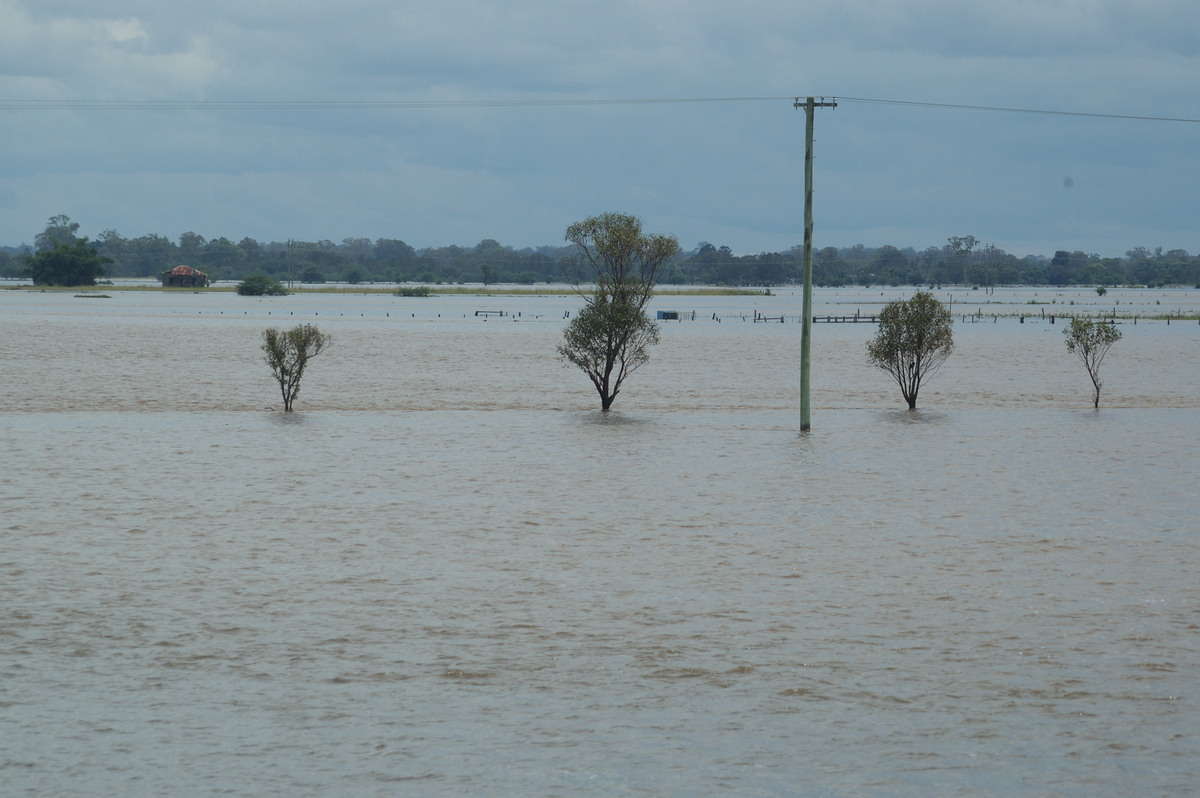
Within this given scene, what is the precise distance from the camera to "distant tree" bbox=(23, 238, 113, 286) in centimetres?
18400

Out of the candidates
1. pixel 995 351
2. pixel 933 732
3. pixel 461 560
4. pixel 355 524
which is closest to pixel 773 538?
pixel 461 560

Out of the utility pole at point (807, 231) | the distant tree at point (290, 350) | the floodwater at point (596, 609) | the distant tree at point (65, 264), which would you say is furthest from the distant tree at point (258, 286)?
the utility pole at point (807, 231)

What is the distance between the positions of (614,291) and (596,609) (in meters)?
22.1

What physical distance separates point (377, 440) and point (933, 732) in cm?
1942

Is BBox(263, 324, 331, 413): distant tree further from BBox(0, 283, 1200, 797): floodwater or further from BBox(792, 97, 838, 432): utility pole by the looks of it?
BBox(792, 97, 838, 432): utility pole

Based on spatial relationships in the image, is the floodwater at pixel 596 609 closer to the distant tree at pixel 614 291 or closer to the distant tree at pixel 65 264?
the distant tree at pixel 614 291

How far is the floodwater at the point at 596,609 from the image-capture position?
7.99 metres

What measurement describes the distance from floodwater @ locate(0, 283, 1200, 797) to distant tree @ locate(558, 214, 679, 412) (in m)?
4.43

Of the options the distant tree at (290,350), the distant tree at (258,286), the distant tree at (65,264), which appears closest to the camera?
the distant tree at (290,350)

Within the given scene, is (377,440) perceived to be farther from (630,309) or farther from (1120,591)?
(1120,591)

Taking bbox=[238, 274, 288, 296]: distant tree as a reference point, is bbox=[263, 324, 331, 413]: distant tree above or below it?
below

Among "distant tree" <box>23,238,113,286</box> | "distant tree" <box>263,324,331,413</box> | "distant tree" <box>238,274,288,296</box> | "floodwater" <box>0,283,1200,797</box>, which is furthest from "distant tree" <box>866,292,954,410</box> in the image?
"distant tree" <box>23,238,113,286</box>

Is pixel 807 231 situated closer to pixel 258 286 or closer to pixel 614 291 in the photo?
pixel 614 291

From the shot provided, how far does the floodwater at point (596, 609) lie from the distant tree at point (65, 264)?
551ft
